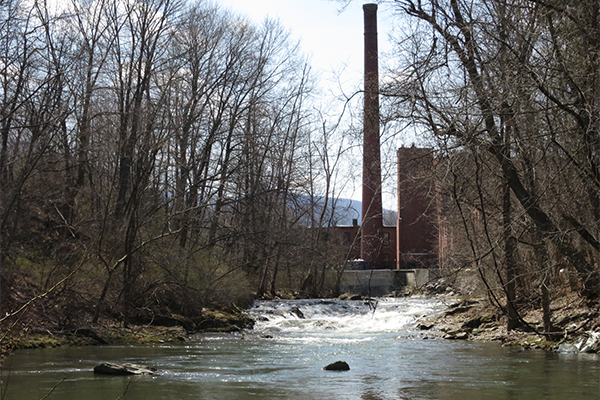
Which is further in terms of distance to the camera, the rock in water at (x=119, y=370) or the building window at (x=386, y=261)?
the building window at (x=386, y=261)

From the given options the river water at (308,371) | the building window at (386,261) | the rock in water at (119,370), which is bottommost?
the river water at (308,371)

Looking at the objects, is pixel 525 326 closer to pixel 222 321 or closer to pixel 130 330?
pixel 222 321

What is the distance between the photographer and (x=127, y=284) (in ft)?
54.7

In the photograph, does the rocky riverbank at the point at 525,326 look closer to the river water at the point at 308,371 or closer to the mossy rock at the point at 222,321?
the river water at the point at 308,371

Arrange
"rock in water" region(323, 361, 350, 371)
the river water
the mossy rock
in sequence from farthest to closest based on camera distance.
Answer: the mossy rock < "rock in water" region(323, 361, 350, 371) < the river water

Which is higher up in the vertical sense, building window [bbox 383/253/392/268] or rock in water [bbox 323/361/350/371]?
building window [bbox 383/253/392/268]

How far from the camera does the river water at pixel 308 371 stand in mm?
8750

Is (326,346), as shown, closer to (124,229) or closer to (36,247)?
(124,229)

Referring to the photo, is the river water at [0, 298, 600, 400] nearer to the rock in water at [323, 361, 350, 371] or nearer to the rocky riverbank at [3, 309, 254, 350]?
the rock in water at [323, 361, 350, 371]

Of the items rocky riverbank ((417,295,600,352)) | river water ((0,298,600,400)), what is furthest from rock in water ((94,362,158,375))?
rocky riverbank ((417,295,600,352))

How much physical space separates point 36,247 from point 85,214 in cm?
206

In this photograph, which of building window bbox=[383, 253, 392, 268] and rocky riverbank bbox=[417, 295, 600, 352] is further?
building window bbox=[383, 253, 392, 268]

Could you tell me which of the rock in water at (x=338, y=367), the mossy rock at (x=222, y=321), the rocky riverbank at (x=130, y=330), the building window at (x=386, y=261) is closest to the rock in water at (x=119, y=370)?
the rocky riverbank at (x=130, y=330)

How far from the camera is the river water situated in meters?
8.75
